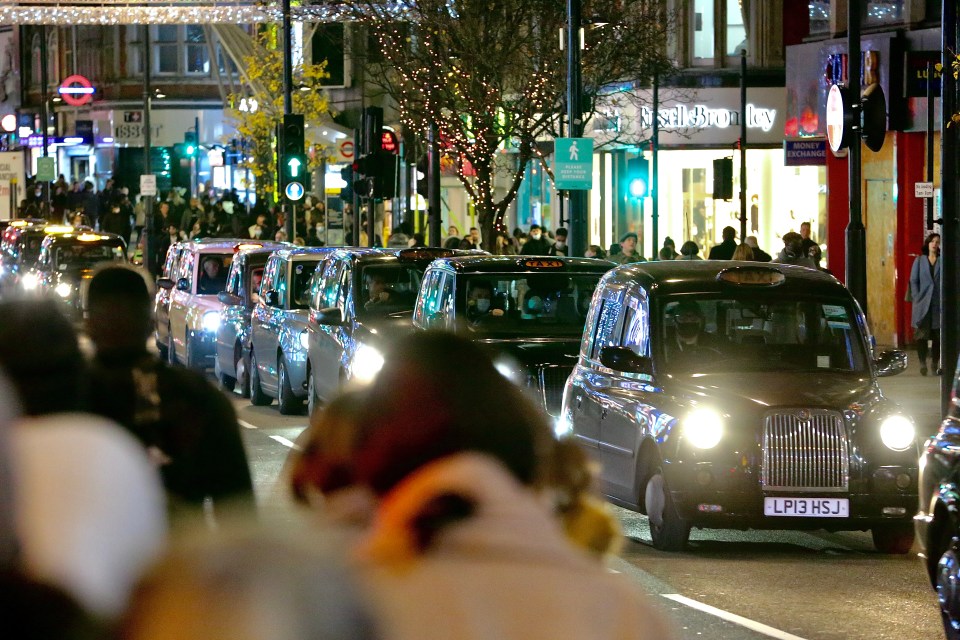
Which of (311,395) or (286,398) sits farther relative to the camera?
(286,398)

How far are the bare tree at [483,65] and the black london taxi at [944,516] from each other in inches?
886

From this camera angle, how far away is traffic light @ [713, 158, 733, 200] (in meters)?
40.2

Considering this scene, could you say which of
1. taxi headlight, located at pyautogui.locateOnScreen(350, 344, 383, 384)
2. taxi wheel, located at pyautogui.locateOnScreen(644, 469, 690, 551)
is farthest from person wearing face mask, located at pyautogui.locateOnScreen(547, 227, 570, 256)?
taxi wheel, located at pyautogui.locateOnScreen(644, 469, 690, 551)

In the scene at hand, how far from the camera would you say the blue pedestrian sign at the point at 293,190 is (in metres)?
35.8

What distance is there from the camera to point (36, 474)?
3.02 metres

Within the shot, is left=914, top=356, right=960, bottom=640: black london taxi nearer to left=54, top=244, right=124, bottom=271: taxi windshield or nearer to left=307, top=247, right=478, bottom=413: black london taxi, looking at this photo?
left=307, top=247, right=478, bottom=413: black london taxi

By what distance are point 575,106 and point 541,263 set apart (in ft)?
28.1

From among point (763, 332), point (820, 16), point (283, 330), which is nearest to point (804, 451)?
point (763, 332)

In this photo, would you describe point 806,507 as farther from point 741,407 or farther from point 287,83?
point 287,83

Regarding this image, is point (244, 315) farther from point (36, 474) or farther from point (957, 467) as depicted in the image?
point (36, 474)

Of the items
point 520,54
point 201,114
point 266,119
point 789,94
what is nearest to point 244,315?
point 520,54

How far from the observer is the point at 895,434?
11422 mm

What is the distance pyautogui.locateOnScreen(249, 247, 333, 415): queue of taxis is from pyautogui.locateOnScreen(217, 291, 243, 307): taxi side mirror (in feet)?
4.00

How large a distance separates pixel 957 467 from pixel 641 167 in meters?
35.5
